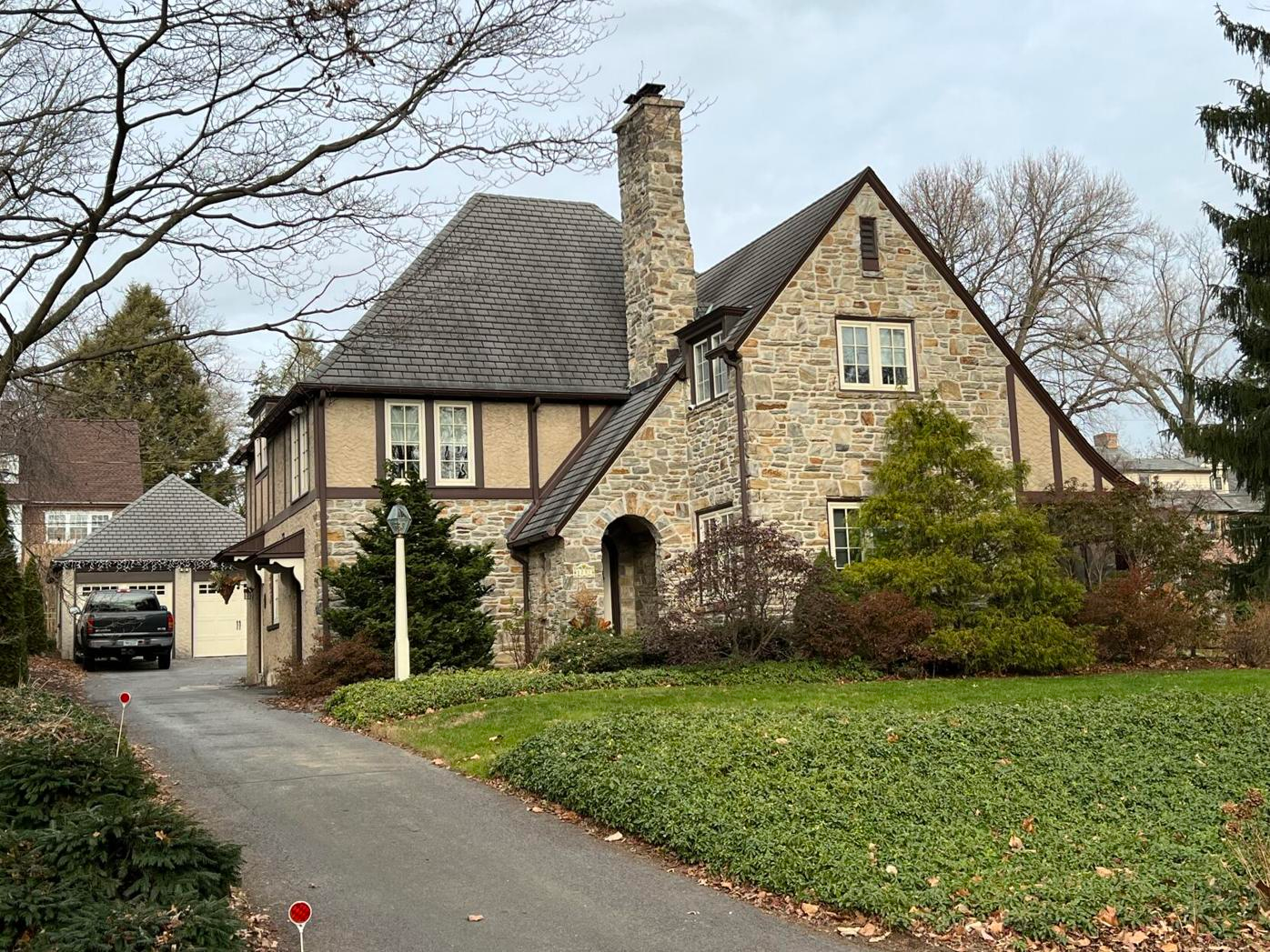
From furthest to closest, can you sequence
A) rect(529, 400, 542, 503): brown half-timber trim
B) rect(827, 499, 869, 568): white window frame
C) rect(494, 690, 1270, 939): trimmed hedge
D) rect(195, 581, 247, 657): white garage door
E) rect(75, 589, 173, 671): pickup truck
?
rect(195, 581, 247, 657): white garage door → rect(75, 589, 173, 671): pickup truck → rect(529, 400, 542, 503): brown half-timber trim → rect(827, 499, 869, 568): white window frame → rect(494, 690, 1270, 939): trimmed hedge

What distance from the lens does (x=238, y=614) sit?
3662 centimetres

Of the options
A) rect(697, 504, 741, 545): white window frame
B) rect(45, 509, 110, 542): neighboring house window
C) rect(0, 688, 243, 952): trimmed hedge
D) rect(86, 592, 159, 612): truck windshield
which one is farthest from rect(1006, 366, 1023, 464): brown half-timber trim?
rect(45, 509, 110, 542): neighboring house window

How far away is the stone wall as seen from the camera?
1875 centimetres

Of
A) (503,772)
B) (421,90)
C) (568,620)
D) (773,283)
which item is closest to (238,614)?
(568,620)

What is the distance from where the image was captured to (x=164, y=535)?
3625 cm

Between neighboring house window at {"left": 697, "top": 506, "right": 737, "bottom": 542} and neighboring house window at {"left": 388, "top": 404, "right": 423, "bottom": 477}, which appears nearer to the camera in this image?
neighboring house window at {"left": 697, "top": 506, "right": 737, "bottom": 542}

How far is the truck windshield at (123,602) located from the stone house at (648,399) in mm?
9368

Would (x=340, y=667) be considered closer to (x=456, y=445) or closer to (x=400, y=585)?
(x=400, y=585)

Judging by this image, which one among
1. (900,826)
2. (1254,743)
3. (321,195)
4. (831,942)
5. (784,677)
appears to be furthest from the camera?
(784,677)

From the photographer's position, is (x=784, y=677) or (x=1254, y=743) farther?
(x=784, y=677)

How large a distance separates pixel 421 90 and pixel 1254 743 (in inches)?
330

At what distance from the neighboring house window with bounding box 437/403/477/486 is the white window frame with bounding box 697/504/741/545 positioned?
381 cm

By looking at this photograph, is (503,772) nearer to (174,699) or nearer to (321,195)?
(321,195)

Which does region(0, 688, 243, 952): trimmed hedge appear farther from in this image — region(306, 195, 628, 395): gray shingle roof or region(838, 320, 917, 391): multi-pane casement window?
region(838, 320, 917, 391): multi-pane casement window
